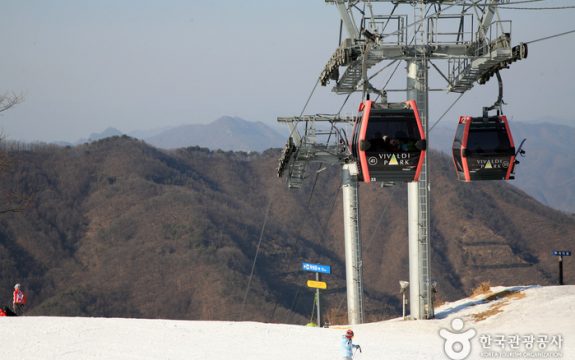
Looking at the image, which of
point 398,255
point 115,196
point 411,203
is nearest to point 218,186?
point 115,196

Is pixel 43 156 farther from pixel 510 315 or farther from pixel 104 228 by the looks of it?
pixel 510 315

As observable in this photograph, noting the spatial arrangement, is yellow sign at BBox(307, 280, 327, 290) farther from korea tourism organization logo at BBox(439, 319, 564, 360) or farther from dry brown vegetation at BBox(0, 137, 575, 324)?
dry brown vegetation at BBox(0, 137, 575, 324)

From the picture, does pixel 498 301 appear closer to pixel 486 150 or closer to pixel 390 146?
pixel 486 150

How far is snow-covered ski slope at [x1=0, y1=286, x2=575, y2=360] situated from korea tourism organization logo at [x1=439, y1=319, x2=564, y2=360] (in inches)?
1.0

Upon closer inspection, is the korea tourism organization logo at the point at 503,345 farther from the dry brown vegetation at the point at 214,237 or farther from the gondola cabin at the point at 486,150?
the dry brown vegetation at the point at 214,237

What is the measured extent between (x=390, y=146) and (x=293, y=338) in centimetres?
618

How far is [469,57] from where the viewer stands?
2745cm

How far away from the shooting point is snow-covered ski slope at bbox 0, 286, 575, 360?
2248cm

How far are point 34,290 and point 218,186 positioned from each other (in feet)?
214

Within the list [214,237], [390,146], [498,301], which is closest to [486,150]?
[390,146]

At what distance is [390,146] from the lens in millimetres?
22906

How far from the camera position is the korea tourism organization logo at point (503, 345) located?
2283cm

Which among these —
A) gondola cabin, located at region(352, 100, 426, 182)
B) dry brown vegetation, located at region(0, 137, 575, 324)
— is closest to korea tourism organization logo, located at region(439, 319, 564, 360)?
gondola cabin, located at region(352, 100, 426, 182)

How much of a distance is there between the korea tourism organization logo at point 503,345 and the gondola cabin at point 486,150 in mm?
4350
